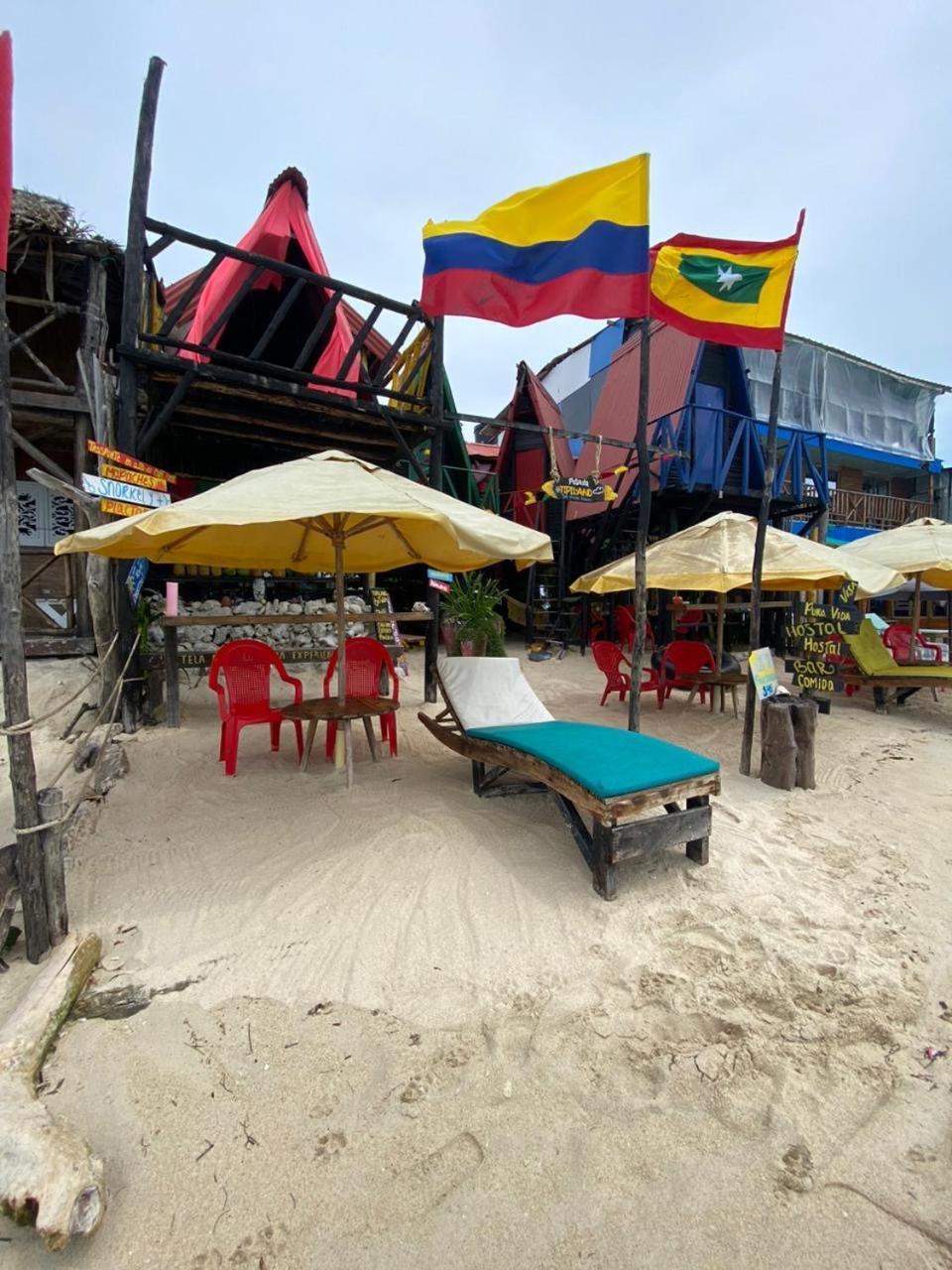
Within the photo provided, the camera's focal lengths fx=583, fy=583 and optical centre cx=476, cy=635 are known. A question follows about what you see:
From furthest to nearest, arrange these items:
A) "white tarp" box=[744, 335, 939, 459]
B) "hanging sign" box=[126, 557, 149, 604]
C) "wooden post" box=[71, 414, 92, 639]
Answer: "white tarp" box=[744, 335, 939, 459] < "wooden post" box=[71, 414, 92, 639] < "hanging sign" box=[126, 557, 149, 604]

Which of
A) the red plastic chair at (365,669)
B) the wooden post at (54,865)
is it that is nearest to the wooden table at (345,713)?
the red plastic chair at (365,669)

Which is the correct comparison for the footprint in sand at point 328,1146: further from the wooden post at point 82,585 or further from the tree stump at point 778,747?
the wooden post at point 82,585

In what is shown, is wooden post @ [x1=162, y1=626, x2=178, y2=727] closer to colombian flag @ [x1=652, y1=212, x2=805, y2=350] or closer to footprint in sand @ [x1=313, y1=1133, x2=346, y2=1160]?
footprint in sand @ [x1=313, y1=1133, x2=346, y2=1160]

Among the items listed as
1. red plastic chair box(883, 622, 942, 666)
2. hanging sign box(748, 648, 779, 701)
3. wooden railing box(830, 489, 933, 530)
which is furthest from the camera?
wooden railing box(830, 489, 933, 530)

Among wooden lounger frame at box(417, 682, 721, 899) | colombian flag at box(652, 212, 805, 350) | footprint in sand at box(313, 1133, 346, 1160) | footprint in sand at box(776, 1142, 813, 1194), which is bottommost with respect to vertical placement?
footprint in sand at box(776, 1142, 813, 1194)

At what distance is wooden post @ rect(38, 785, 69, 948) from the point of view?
2537 millimetres

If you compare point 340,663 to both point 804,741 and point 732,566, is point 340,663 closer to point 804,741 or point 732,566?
point 804,741

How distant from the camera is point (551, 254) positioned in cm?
510

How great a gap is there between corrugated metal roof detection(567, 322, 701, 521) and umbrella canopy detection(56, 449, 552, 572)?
8959mm

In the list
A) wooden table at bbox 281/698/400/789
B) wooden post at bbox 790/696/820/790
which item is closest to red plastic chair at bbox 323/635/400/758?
wooden table at bbox 281/698/400/789

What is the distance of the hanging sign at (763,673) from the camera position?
5.05 metres

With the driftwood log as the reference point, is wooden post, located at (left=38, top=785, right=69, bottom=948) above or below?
above

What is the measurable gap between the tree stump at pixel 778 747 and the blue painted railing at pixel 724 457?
767cm

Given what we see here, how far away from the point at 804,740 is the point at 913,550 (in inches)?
183
